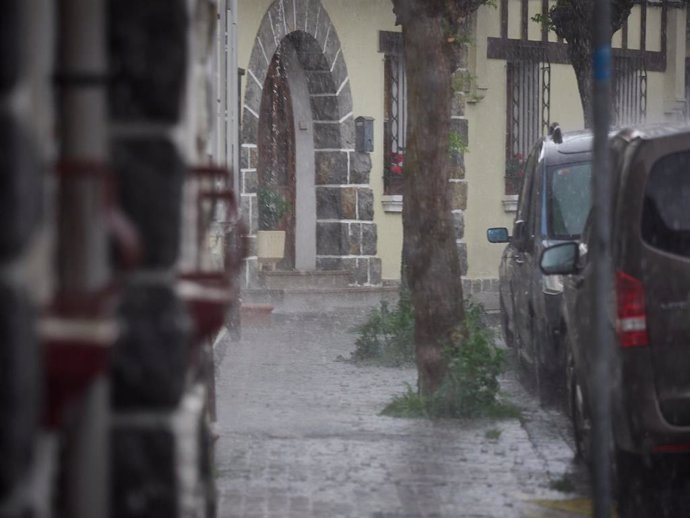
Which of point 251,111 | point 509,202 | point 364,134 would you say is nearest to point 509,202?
A: point 509,202

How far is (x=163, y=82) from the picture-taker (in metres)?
2.78

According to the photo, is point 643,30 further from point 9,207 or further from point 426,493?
point 9,207

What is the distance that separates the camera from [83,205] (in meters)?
2.58

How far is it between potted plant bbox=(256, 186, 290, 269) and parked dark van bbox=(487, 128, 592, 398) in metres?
9.04

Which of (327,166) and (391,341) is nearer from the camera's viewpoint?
(391,341)

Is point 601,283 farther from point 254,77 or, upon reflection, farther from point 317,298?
point 317,298

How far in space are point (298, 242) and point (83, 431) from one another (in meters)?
20.8

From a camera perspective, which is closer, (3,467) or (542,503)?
(3,467)

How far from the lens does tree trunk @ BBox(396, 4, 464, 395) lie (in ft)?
37.8

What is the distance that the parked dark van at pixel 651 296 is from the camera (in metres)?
6.94

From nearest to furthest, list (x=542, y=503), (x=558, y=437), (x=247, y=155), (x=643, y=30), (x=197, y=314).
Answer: (x=197, y=314), (x=542, y=503), (x=558, y=437), (x=247, y=155), (x=643, y=30)

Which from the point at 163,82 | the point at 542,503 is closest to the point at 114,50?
the point at 163,82

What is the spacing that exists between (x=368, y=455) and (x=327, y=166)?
14405 mm

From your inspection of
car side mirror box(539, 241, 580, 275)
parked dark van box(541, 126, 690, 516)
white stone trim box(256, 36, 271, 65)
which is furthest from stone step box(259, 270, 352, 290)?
parked dark van box(541, 126, 690, 516)
